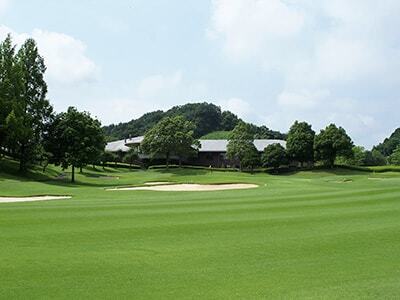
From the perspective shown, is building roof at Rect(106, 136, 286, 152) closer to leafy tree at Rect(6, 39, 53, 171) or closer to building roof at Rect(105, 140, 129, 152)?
building roof at Rect(105, 140, 129, 152)

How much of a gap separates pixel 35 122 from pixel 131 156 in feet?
190

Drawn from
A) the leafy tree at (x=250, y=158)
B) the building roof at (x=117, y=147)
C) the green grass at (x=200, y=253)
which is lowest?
the green grass at (x=200, y=253)

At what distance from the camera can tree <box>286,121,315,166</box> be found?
96812 mm

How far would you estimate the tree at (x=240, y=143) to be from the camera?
319 ft

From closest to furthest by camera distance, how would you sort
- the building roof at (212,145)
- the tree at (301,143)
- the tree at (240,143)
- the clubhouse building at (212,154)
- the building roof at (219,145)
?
the tree at (301,143)
the tree at (240,143)
the building roof at (212,145)
the building roof at (219,145)
the clubhouse building at (212,154)

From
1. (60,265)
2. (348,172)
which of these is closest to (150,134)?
(348,172)

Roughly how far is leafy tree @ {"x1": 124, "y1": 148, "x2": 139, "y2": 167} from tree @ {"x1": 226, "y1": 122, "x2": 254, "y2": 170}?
2879cm

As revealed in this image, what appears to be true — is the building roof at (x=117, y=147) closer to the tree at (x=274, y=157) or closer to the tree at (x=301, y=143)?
the tree at (x=274, y=157)

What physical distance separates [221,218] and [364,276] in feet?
24.3

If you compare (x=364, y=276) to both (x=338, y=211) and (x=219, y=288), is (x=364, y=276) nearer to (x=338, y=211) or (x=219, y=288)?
(x=219, y=288)

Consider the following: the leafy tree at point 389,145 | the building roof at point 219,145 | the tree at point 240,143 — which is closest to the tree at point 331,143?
the tree at point 240,143

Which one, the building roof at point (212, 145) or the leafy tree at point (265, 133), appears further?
the leafy tree at point (265, 133)

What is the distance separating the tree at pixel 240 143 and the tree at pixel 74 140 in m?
42.3

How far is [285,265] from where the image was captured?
10.2 m
